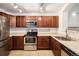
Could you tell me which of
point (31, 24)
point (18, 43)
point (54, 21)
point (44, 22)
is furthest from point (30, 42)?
point (54, 21)

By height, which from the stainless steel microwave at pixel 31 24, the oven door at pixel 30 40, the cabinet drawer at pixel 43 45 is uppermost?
the stainless steel microwave at pixel 31 24

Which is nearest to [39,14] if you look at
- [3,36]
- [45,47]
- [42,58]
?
[45,47]

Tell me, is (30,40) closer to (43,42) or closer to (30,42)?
(30,42)

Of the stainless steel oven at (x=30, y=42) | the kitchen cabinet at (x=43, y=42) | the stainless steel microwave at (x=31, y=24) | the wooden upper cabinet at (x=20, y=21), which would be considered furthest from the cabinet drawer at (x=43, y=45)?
the wooden upper cabinet at (x=20, y=21)

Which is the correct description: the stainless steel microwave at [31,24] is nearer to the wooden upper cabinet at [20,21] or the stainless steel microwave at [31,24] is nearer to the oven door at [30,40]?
the wooden upper cabinet at [20,21]

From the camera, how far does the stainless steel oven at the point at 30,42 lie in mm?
5840

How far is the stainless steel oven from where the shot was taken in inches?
230

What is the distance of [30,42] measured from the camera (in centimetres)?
594

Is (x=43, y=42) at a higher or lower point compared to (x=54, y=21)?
lower

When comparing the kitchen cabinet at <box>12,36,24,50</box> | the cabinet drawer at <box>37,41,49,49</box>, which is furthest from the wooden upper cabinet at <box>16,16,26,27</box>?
the cabinet drawer at <box>37,41,49,49</box>

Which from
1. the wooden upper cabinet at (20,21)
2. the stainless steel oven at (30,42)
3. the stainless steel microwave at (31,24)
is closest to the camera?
the stainless steel oven at (30,42)

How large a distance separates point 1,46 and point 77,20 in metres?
2.84

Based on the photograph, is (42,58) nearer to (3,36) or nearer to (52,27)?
(3,36)

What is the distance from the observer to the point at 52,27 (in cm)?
693
